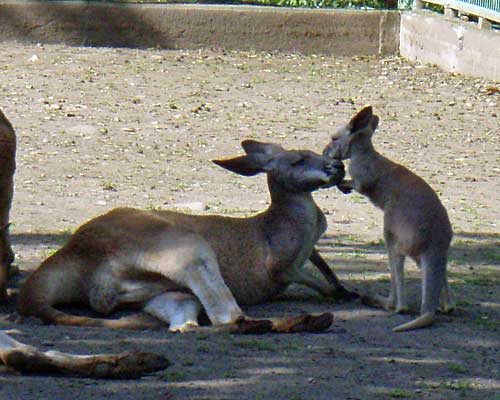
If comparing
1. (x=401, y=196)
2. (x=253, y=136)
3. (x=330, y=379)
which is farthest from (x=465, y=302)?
(x=253, y=136)

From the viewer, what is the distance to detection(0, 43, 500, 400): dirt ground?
443 cm

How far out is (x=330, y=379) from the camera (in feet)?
14.4

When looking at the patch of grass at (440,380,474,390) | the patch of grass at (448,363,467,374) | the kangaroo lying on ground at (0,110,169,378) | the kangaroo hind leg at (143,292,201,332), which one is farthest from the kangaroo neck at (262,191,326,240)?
the kangaroo lying on ground at (0,110,169,378)

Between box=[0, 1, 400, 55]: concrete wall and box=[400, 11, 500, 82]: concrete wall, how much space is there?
270mm

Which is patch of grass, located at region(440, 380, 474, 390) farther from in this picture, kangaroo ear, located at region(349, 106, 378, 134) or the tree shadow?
the tree shadow

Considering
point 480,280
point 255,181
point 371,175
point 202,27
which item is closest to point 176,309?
point 371,175

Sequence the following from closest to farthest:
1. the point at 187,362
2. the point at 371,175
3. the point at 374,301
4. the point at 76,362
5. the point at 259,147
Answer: the point at 76,362
the point at 187,362
the point at 374,301
the point at 371,175
the point at 259,147

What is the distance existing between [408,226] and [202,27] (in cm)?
931

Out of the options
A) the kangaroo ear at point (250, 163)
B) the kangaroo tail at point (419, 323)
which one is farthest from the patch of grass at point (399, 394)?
the kangaroo ear at point (250, 163)

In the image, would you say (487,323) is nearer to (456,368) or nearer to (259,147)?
(456,368)

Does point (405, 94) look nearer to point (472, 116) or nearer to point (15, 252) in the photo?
point (472, 116)

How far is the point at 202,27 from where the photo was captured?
563 inches

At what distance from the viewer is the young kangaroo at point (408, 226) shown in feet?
17.3

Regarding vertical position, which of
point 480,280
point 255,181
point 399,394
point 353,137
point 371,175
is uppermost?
point 353,137
